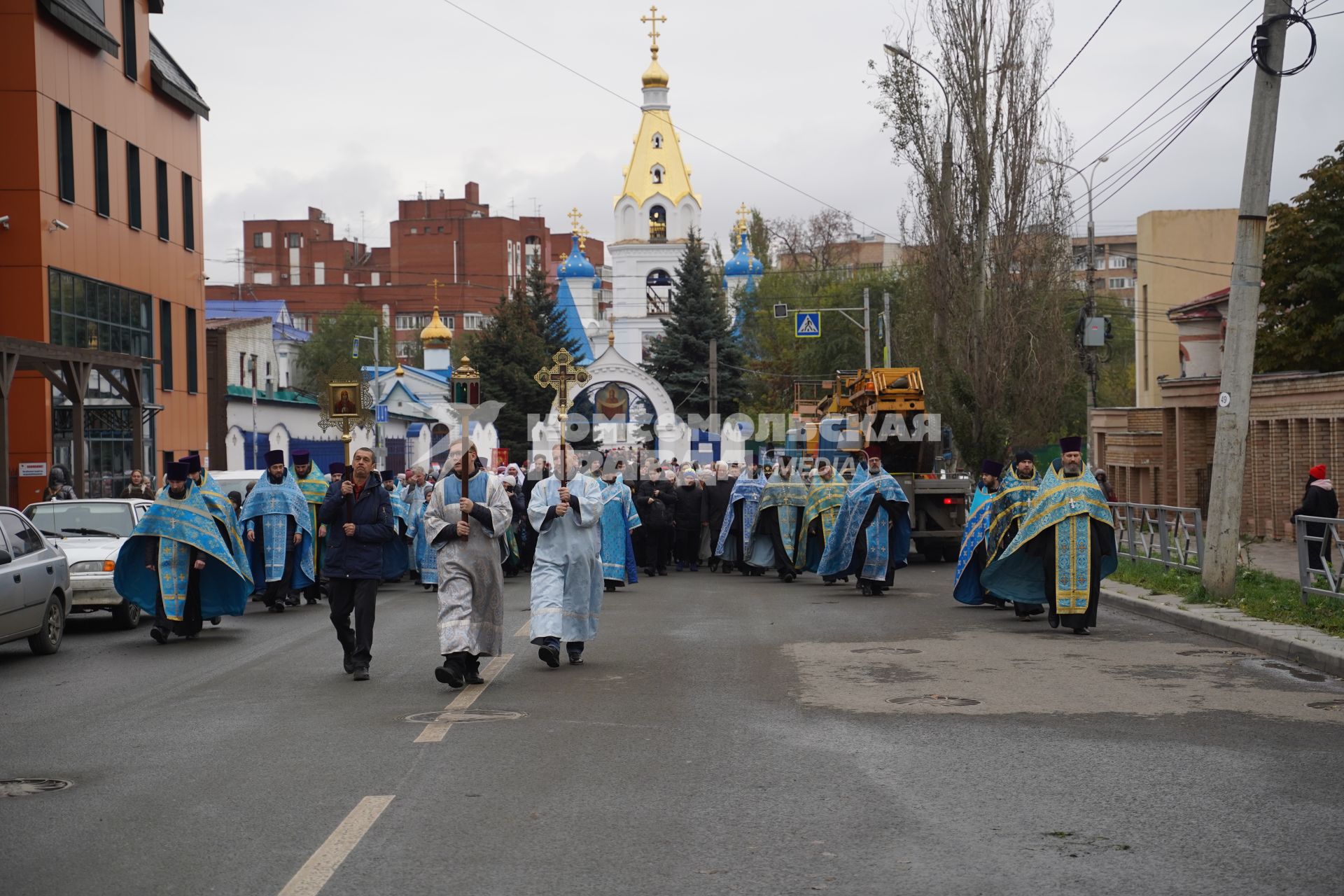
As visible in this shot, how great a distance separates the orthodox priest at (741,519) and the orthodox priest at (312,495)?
7.62 m

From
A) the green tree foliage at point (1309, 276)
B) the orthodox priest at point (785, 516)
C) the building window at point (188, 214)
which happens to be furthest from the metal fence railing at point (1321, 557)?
the building window at point (188, 214)

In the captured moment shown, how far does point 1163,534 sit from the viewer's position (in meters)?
20.3

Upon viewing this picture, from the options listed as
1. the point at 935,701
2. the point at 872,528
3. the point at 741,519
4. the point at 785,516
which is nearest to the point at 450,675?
the point at 935,701

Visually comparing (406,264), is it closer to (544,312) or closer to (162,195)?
(544,312)

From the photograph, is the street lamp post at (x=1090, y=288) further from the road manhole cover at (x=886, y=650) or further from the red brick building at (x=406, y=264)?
the red brick building at (x=406, y=264)

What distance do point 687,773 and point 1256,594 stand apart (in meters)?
10.8

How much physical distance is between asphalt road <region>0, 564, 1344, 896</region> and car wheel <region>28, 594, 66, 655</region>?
0.23m

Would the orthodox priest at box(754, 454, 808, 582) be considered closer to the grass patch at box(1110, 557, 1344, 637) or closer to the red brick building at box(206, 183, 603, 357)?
the grass patch at box(1110, 557, 1344, 637)

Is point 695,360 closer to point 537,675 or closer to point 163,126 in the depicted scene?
point 163,126

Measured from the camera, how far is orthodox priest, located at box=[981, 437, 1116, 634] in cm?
1484

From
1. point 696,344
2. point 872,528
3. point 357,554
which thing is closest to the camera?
point 357,554

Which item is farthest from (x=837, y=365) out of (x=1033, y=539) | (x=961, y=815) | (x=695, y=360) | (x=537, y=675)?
(x=961, y=815)

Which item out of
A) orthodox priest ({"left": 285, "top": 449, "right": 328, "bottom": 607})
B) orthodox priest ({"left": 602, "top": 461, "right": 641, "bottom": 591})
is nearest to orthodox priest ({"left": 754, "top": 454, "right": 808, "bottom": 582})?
orthodox priest ({"left": 602, "top": 461, "right": 641, "bottom": 591})

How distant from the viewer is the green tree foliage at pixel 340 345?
308ft
